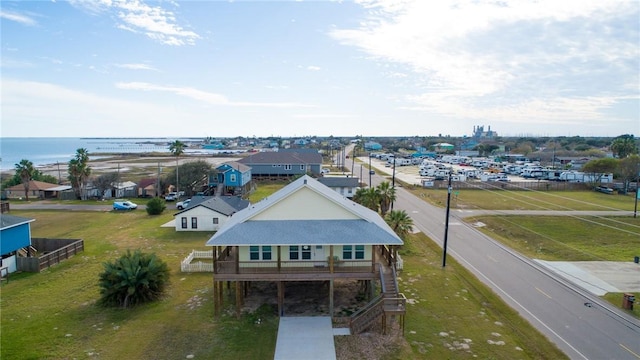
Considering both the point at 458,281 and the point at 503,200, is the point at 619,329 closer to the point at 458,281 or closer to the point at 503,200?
the point at 458,281

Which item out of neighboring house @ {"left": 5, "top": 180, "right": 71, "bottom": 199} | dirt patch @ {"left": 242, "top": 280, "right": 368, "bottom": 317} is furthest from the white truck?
neighboring house @ {"left": 5, "top": 180, "right": 71, "bottom": 199}

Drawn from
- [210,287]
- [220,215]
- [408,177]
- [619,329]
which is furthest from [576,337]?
[408,177]

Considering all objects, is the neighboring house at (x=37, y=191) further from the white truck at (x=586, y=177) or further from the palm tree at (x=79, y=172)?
the white truck at (x=586, y=177)

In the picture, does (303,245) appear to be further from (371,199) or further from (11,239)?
(11,239)

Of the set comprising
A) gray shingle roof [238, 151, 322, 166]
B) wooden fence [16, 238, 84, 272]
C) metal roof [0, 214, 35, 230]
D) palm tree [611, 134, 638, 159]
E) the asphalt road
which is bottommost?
the asphalt road

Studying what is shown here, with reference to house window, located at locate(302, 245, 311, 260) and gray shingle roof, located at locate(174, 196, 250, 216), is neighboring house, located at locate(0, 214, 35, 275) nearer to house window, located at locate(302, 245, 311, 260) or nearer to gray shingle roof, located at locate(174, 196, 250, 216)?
gray shingle roof, located at locate(174, 196, 250, 216)

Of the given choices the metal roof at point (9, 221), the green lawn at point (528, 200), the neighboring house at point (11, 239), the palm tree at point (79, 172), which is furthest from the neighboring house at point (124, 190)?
the green lawn at point (528, 200)

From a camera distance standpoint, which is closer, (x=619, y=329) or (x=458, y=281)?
(x=619, y=329)
